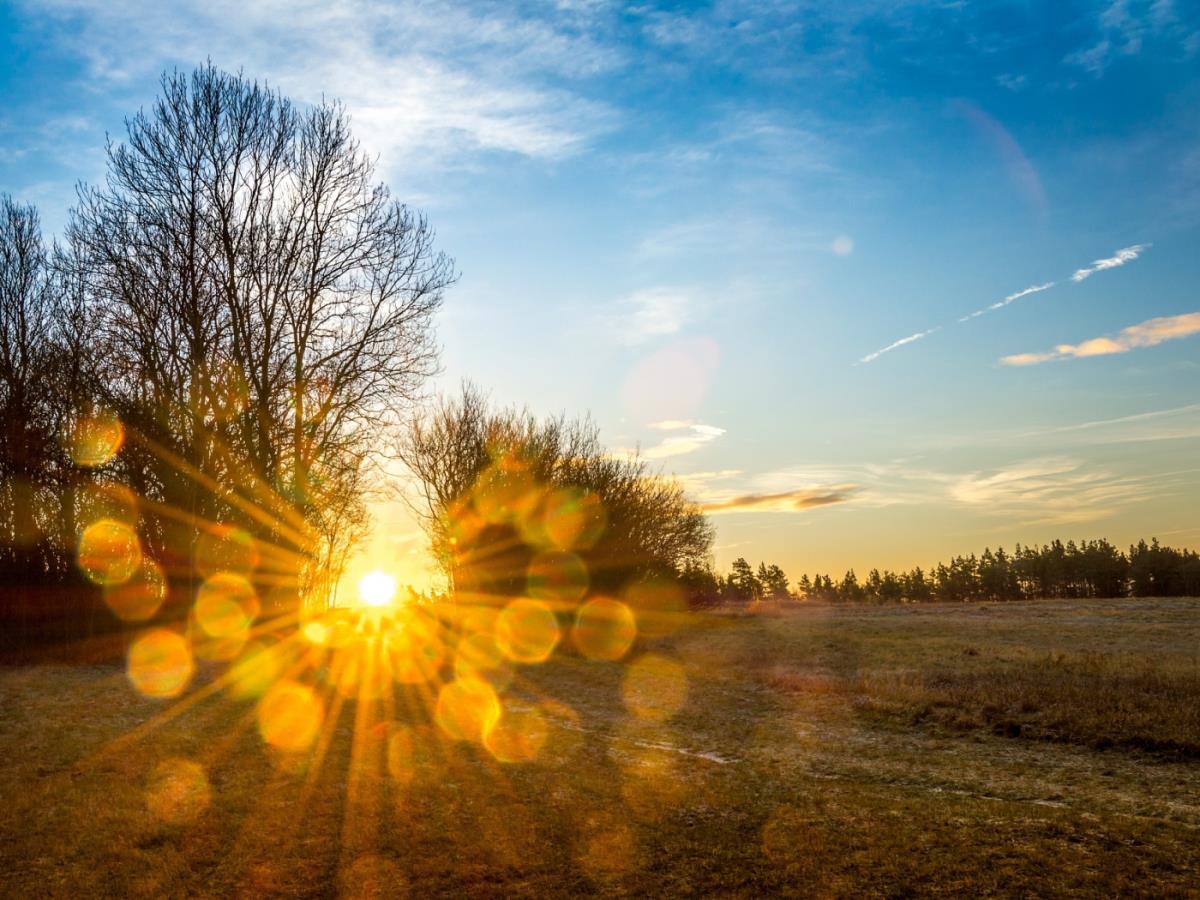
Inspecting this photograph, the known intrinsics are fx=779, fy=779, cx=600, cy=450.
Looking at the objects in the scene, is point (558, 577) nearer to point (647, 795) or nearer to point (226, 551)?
point (226, 551)

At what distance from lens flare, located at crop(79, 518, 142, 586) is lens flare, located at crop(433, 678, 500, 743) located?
35.5 feet

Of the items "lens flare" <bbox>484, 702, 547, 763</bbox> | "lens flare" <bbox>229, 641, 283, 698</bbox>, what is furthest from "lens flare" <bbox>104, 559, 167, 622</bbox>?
"lens flare" <bbox>484, 702, 547, 763</bbox>

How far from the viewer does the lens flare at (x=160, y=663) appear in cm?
1559

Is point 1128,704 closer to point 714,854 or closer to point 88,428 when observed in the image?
point 714,854

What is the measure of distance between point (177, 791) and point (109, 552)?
16833mm

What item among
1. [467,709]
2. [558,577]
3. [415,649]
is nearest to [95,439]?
[415,649]

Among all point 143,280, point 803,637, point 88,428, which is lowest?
point 803,637

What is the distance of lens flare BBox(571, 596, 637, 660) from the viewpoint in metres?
27.0

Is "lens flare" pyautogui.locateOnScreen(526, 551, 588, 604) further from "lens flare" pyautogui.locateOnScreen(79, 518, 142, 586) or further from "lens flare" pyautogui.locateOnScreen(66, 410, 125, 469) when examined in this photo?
"lens flare" pyautogui.locateOnScreen(66, 410, 125, 469)

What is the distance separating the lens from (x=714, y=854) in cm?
694

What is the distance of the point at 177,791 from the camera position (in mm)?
8656

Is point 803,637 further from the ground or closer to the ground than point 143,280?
closer to the ground

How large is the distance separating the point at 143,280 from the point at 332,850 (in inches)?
691

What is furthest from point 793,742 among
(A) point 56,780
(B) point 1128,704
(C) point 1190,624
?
(C) point 1190,624
